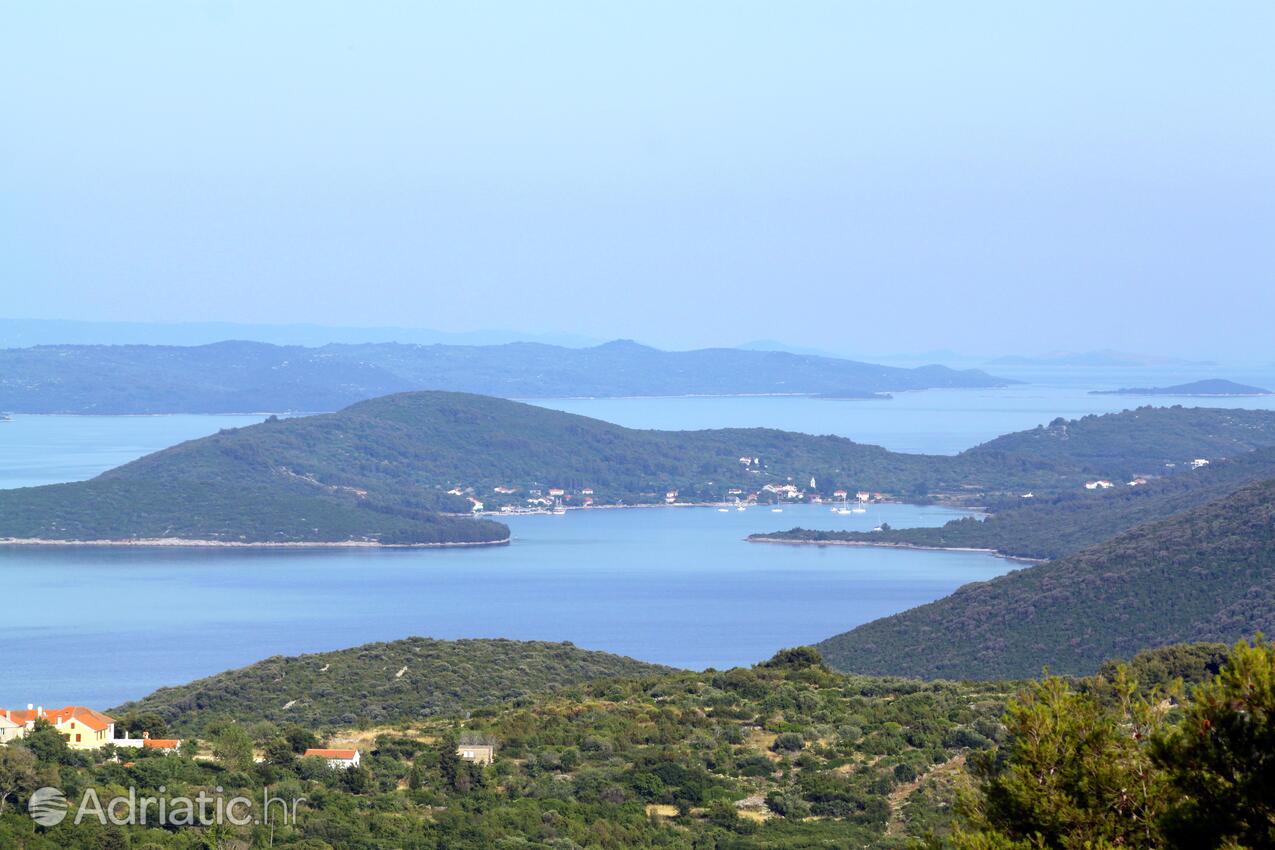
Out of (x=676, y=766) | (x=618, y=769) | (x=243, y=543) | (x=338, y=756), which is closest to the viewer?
(x=676, y=766)

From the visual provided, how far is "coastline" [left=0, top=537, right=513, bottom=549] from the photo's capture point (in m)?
118

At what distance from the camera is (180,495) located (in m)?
127

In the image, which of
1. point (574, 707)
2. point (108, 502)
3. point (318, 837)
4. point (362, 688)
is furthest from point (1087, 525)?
point (318, 837)

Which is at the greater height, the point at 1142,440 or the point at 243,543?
the point at 1142,440

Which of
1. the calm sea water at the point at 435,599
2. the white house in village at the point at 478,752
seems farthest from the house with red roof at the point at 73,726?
the calm sea water at the point at 435,599

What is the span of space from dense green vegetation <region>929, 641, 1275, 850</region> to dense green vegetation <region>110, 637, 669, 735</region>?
25.0 m

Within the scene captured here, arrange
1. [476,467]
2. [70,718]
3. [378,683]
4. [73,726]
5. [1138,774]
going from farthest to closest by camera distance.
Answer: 1. [476,467]
2. [378,683]
3. [70,718]
4. [73,726]
5. [1138,774]

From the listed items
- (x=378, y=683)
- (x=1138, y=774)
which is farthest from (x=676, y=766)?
(x=378, y=683)

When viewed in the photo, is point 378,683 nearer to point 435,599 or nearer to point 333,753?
point 333,753

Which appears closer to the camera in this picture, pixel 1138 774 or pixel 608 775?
pixel 1138 774

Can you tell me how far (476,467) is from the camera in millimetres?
158750

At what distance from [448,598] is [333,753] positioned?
231 ft

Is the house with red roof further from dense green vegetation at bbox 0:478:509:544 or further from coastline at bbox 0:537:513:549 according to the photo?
dense green vegetation at bbox 0:478:509:544

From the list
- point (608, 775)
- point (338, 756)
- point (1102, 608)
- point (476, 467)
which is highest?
point (338, 756)
